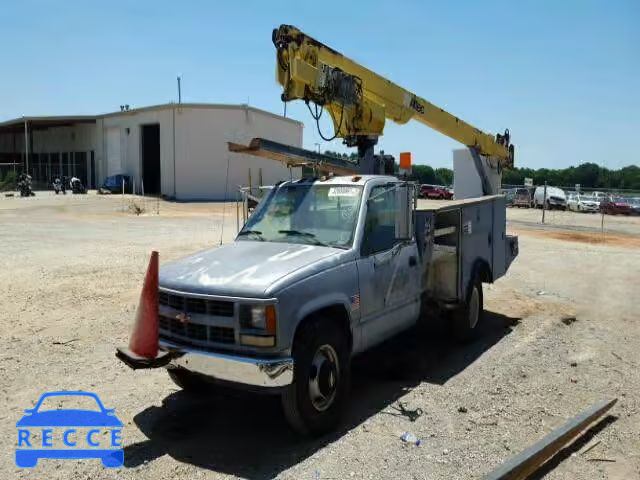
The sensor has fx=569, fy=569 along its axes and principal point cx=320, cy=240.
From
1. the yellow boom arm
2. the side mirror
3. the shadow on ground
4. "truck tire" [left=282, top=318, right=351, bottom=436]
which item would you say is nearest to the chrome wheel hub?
"truck tire" [left=282, top=318, right=351, bottom=436]

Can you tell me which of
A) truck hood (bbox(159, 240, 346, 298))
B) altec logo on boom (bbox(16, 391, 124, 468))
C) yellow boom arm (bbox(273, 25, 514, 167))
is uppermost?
yellow boom arm (bbox(273, 25, 514, 167))

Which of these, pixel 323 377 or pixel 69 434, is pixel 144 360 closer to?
pixel 69 434

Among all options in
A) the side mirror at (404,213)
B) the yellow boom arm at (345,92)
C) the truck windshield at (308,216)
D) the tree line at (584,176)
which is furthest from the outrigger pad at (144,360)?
the tree line at (584,176)

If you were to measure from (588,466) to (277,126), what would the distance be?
38.5m

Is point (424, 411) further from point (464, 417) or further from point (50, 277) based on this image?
point (50, 277)

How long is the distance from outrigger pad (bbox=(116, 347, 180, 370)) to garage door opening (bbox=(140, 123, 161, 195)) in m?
36.9

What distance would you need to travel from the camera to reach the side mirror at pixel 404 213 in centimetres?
555

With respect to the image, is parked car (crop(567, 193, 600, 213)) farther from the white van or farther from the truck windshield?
the truck windshield

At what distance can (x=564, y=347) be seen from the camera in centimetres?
725

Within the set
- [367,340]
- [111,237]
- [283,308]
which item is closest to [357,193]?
[367,340]

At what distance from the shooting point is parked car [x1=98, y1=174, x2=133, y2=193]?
3972cm

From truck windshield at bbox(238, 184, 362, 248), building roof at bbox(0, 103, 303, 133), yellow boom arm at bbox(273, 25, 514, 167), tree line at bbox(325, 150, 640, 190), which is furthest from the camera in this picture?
tree line at bbox(325, 150, 640, 190)

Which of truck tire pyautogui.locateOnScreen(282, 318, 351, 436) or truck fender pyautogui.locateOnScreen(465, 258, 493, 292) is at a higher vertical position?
truck fender pyautogui.locateOnScreen(465, 258, 493, 292)

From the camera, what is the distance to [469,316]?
7.49 m
